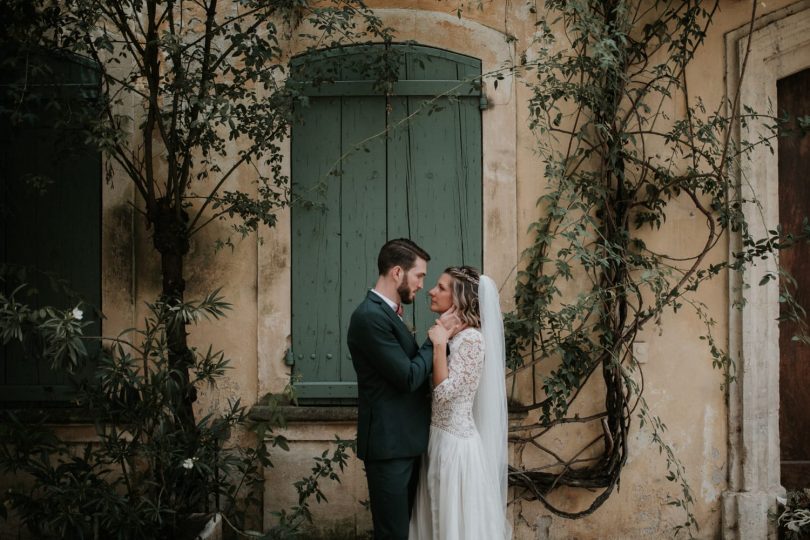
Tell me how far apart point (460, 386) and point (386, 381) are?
40 cm

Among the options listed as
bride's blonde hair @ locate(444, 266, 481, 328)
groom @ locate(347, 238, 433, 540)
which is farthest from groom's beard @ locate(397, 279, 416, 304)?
bride's blonde hair @ locate(444, 266, 481, 328)

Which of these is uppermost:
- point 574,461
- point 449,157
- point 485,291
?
point 449,157

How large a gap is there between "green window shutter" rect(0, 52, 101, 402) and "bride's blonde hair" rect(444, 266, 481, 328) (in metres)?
2.57

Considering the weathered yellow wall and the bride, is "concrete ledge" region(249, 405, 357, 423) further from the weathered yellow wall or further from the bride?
the bride

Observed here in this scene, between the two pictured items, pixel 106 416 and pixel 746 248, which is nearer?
pixel 106 416

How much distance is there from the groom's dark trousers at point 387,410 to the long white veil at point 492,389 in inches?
14.0

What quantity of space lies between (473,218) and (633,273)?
1.18 m

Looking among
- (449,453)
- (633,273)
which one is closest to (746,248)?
(633,273)

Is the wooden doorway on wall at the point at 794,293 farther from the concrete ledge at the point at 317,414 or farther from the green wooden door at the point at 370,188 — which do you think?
the concrete ledge at the point at 317,414

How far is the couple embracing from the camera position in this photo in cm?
391

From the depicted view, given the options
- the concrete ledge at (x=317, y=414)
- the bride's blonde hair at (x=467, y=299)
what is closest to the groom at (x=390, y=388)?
the bride's blonde hair at (x=467, y=299)

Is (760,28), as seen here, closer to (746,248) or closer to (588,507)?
(746,248)

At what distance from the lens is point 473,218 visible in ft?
17.4

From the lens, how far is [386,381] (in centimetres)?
394
